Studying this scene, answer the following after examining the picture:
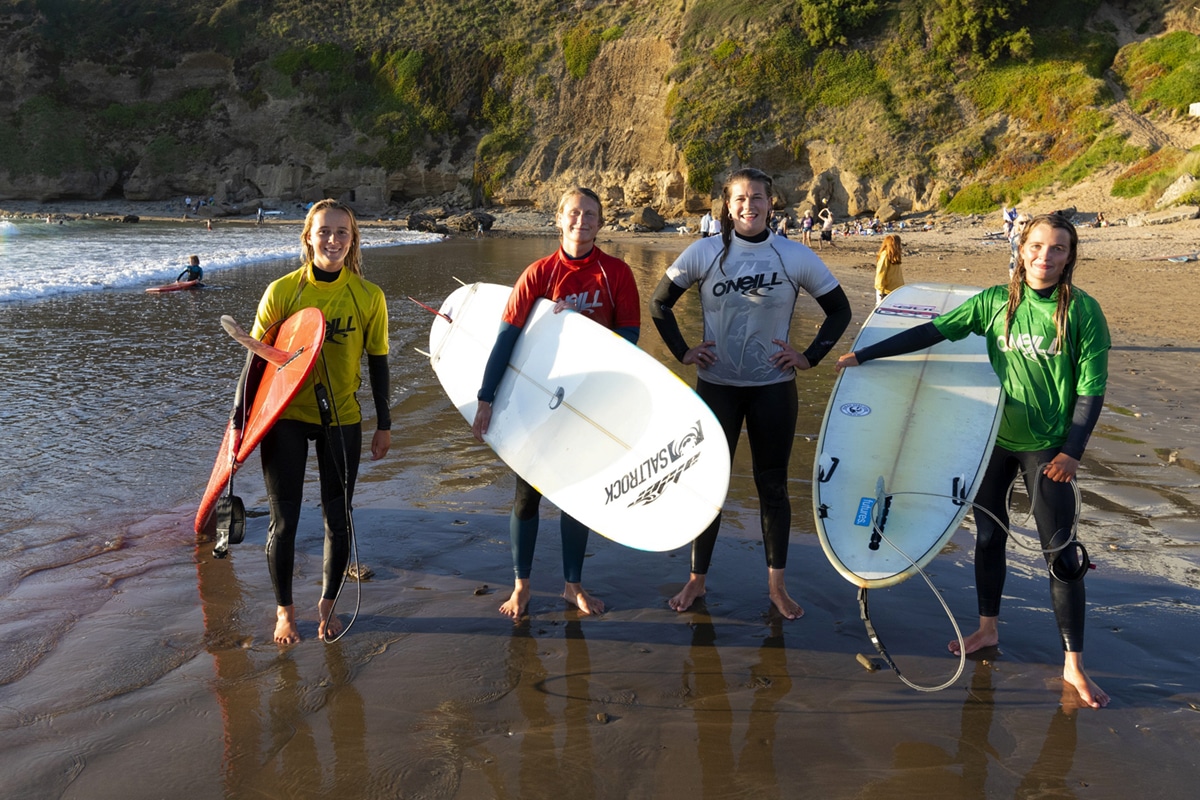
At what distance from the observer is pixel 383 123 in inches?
1955

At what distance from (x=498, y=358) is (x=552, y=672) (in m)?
1.35

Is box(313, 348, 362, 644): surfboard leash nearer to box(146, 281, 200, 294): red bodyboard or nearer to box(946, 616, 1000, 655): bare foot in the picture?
box(946, 616, 1000, 655): bare foot

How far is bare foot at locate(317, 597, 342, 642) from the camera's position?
332 cm

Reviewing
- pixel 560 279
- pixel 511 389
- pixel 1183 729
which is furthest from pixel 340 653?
pixel 1183 729

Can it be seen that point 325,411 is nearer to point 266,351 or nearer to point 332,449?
point 332,449

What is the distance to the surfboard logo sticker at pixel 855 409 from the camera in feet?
12.5

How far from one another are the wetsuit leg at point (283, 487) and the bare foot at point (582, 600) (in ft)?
3.77

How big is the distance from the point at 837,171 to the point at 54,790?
121 feet

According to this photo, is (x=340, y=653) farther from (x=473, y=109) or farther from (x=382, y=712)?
(x=473, y=109)

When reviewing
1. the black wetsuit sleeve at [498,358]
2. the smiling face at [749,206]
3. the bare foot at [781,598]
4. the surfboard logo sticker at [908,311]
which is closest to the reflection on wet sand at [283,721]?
the black wetsuit sleeve at [498,358]

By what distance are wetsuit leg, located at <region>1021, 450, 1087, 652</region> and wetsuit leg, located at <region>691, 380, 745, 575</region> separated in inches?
45.6

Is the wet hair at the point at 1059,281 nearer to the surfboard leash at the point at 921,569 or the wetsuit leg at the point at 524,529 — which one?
the surfboard leash at the point at 921,569

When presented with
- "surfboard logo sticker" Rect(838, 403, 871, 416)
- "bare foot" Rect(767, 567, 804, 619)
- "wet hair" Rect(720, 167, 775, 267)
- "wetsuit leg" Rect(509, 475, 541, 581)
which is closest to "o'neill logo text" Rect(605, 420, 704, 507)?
"wetsuit leg" Rect(509, 475, 541, 581)

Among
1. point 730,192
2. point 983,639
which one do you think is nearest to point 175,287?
point 730,192
